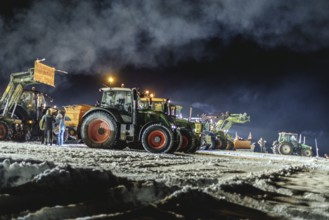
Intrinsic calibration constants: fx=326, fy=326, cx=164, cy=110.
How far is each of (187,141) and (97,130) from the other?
3.66 m

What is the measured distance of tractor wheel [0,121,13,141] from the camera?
13.7 metres

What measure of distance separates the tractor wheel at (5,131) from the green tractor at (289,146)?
60.7 ft

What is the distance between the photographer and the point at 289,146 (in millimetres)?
24484

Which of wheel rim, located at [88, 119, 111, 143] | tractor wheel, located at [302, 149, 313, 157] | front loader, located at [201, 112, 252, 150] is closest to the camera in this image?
wheel rim, located at [88, 119, 111, 143]

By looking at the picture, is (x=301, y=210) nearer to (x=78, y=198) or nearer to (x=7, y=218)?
(x=78, y=198)

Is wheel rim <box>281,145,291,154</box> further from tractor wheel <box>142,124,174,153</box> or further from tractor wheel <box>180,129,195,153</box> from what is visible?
tractor wheel <box>142,124,174,153</box>

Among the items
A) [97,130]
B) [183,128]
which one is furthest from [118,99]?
[183,128]

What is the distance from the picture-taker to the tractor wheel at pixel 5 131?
13742 mm

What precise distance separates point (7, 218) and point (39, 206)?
0.91ft

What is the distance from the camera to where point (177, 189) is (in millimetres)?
2730

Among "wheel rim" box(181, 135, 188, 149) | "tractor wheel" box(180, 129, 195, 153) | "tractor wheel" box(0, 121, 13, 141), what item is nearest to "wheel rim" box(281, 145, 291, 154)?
"tractor wheel" box(180, 129, 195, 153)

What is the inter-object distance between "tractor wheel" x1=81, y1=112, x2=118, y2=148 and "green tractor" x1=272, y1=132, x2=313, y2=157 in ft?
57.4

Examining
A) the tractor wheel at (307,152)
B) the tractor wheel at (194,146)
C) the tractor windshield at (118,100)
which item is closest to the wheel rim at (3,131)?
the tractor windshield at (118,100)

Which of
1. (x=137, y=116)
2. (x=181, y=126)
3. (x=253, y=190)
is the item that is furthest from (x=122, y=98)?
(x=253, y=190)
